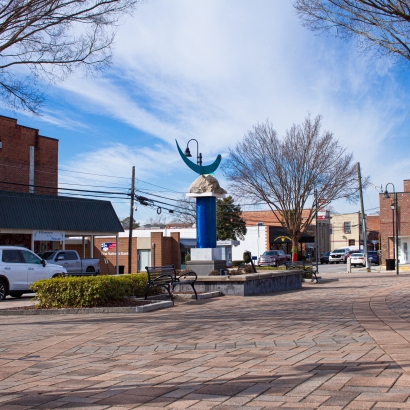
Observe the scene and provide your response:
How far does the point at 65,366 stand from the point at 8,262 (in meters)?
12.6

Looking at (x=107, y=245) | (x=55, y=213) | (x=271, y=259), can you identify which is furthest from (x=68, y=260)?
(x=271, y=259)

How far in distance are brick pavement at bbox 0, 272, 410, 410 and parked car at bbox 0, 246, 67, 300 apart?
274 inches

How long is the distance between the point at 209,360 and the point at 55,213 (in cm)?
3040

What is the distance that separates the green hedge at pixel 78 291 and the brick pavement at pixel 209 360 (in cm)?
88

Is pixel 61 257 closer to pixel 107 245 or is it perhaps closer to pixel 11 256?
pixel 11 256

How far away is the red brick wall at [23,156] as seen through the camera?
39.0 m

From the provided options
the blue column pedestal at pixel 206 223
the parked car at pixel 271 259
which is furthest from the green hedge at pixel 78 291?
the parked car at pixel 271 259

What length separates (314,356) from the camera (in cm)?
696

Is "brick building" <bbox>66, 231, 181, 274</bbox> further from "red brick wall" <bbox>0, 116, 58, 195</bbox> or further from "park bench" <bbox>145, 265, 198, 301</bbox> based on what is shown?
"park bench" <bbox>145, 265, 198, 301</bbox>

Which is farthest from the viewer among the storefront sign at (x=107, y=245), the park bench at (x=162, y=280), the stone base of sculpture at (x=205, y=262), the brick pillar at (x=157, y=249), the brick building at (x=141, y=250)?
the storefront sign at (x=107, y=245)

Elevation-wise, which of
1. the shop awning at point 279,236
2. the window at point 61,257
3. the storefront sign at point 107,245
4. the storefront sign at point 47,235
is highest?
the shop awning at point 279,236

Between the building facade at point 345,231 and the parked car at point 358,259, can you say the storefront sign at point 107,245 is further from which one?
the building facade at point 345,231

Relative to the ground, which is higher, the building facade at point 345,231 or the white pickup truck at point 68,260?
the building facade at point 345,231

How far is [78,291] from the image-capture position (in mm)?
12617
